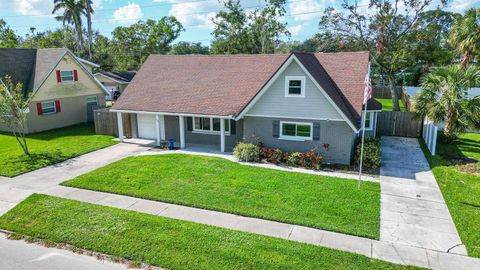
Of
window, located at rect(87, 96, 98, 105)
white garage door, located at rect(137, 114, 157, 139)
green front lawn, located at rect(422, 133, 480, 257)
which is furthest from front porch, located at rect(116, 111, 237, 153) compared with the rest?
green front lawn, located at rect(422, 133, 480, 257)

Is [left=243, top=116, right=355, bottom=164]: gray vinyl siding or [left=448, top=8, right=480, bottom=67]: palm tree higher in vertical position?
[left=448, top=8, right=480, bottom=67]: palm tree

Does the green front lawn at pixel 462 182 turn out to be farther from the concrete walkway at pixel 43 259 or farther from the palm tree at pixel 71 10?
the palm tree at pixel 71 10

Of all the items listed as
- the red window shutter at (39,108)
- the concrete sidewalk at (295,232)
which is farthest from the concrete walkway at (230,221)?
the red window shutter at (39,108)

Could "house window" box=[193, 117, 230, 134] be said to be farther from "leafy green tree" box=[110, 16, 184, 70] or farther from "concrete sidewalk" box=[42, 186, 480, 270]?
"leafy green tree" box=[110, 16, 184, 70]

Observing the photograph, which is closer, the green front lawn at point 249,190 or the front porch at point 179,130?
the green front lawn at point 249,190

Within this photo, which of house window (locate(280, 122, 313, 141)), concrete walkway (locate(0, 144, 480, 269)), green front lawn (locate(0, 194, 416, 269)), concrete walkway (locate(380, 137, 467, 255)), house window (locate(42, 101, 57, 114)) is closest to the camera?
green front lawn (locate(0, 194, 416, 269))

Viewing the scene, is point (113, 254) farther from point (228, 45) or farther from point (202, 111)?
point (228, 45)
